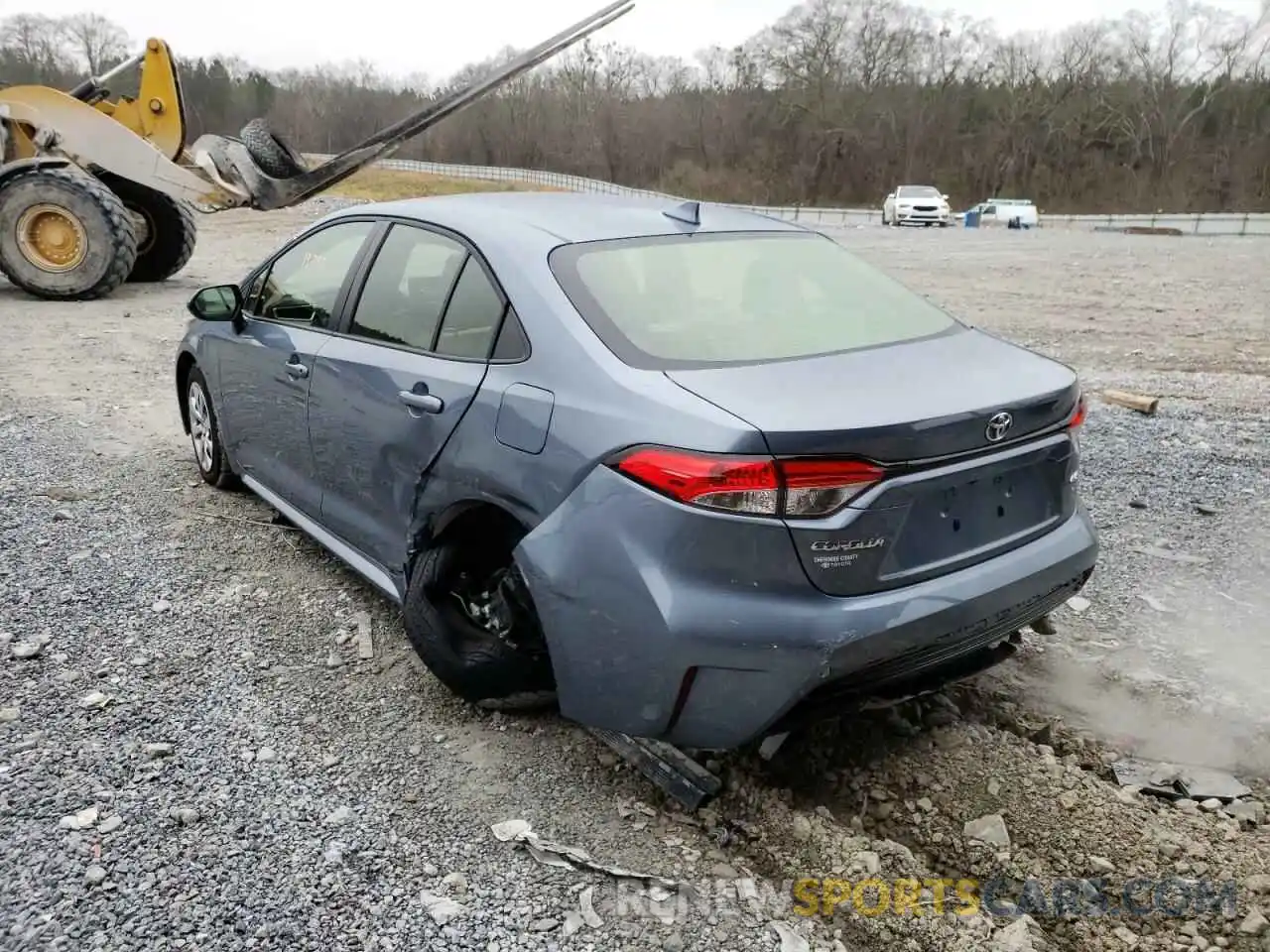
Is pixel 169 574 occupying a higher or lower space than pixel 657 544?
lower

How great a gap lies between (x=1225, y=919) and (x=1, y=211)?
1263cm

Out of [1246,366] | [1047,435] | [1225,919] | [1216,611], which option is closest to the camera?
[1225,919]

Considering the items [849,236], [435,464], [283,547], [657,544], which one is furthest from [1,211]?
[849,236]

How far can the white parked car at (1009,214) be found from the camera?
36125 millimetres

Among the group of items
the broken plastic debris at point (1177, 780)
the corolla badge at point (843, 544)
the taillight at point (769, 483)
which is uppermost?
the taillight at point (769, 483)

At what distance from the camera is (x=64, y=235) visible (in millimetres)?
11609

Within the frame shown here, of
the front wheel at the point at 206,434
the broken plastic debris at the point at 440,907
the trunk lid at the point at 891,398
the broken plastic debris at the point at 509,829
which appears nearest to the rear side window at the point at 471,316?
the trunk lid at the point at 891,398

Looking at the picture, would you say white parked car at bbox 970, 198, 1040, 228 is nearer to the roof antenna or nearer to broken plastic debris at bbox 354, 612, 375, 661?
the roof antenna

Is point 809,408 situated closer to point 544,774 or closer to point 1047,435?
point 1047,435

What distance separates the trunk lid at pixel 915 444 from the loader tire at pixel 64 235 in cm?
1085

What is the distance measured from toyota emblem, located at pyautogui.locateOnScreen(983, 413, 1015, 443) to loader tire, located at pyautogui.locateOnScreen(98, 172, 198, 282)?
12.4 m

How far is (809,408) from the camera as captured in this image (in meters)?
2.51

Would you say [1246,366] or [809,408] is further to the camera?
[1246,366]

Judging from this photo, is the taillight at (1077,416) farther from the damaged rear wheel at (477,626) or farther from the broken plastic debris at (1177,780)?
the damaged rear wheel at (477,626)
